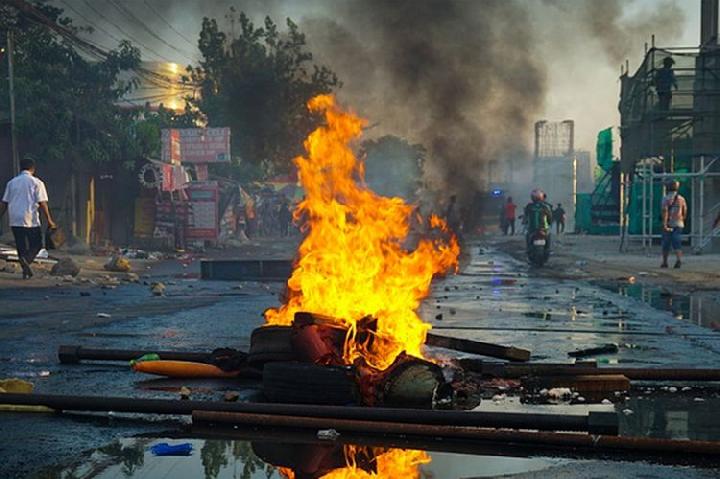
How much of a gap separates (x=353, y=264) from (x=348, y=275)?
108 mm

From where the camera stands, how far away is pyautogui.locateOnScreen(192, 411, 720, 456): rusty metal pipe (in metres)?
4.36

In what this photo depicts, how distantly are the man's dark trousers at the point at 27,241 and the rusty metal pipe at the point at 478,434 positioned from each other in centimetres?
1135

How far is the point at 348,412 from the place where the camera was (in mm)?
4961

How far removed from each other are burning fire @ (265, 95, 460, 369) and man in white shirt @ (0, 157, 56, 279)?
8.66 meters

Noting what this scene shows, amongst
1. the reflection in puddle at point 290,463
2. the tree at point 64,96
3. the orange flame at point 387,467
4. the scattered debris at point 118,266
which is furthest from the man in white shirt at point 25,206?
the tree at point 64,96

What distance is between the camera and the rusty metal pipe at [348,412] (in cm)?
465

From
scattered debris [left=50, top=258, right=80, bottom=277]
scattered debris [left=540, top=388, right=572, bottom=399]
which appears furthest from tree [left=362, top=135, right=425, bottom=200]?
scattered debris [left=540, top=388, right=572, bottom=399]

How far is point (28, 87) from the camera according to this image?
97.5ft

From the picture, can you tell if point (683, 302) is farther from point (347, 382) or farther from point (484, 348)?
point (347, 382)

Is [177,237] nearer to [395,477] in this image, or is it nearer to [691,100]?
[691,100]

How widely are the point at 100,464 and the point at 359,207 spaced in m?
3.79

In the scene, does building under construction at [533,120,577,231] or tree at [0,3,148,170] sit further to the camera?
building under construction at [533,120,577,231]

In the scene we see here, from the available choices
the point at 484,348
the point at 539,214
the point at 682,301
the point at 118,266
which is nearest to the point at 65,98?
the point at 118,266

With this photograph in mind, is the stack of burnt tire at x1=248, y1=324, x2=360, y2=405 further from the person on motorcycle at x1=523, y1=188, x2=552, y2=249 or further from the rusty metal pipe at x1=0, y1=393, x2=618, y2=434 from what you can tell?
the person on motorcycle at x1=523, y1=188, x2=552, y2=249
